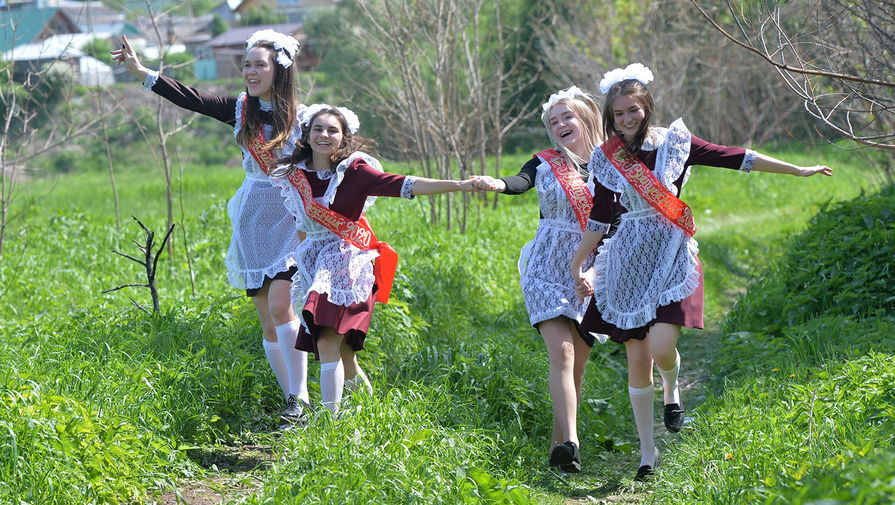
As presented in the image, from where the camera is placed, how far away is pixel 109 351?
194 inches

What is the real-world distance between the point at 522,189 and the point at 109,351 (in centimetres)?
234

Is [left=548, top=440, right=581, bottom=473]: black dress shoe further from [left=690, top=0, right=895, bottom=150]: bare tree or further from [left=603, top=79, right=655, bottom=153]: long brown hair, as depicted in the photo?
[left=690, top=0, right=895, bottom=150]: bare tree

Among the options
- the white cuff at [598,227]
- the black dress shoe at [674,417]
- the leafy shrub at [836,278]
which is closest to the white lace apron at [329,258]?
the white cuff at [598,227]

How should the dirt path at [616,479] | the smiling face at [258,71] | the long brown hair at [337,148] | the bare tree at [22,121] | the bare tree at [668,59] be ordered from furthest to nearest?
1. the bare tree at [668,59]
2. the bare tree at [22,121]
3. the smiling face at [258,71]
4. the long brown hair at [337,148]
5. the dirt path at [616,479]

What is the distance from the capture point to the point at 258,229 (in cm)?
506

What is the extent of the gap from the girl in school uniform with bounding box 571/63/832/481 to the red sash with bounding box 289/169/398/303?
3.15ft

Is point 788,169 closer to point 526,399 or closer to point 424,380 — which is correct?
point 526,399

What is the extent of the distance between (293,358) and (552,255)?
145cm

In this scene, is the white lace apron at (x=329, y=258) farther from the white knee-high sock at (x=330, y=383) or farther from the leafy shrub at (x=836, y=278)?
the leafy shrub at (x=836, y=278)

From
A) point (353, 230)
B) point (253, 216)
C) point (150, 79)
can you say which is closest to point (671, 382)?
point (353, 230)

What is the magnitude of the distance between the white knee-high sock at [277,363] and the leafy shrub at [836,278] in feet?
11.2

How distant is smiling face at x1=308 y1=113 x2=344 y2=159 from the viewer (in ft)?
15.2

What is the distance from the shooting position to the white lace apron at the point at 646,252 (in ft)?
14.5

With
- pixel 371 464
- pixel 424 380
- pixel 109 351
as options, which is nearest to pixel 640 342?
pixel 424 380
